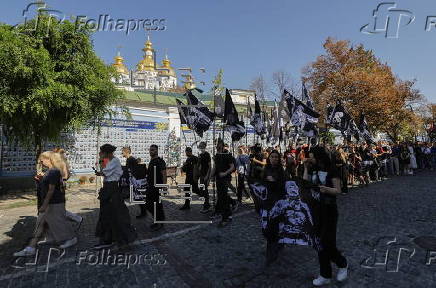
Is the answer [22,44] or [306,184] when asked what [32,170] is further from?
[306,184]

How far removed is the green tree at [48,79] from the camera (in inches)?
353

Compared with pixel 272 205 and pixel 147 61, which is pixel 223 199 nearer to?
pixel 272 205

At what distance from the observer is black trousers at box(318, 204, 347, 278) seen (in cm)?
418

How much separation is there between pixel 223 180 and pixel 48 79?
6.43 metres

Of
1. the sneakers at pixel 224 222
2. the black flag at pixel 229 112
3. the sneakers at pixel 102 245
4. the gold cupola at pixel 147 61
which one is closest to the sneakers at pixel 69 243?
the sneakers at pixel 102 245

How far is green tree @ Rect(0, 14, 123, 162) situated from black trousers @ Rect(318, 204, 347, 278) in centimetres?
875

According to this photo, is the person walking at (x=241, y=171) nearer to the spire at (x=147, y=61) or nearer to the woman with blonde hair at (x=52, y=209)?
the woman with blonde hair at (x=52, y=209)

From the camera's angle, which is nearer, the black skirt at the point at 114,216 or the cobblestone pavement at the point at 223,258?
the cobblestone pavement at the point at 223,258

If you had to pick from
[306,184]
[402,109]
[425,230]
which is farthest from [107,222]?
[402,109]

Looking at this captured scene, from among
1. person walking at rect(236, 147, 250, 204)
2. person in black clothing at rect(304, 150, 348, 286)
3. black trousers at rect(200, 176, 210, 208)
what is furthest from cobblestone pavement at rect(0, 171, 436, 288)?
person walking at rect(236, 147, 250, 204)

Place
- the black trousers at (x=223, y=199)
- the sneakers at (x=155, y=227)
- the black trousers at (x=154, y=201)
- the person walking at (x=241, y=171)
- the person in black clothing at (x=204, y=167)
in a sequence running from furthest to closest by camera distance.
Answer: the person walking at (x=241, y=171) < the person in black clothing at (x=204, y=167) < the black trousers at (x=223, y=199) < the black trousers at (x=154, y=201) < the sneakers at (x=155, y=227)

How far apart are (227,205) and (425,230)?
A: 14.7 feet

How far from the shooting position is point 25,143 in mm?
11445

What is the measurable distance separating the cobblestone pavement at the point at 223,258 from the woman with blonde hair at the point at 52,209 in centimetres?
27
